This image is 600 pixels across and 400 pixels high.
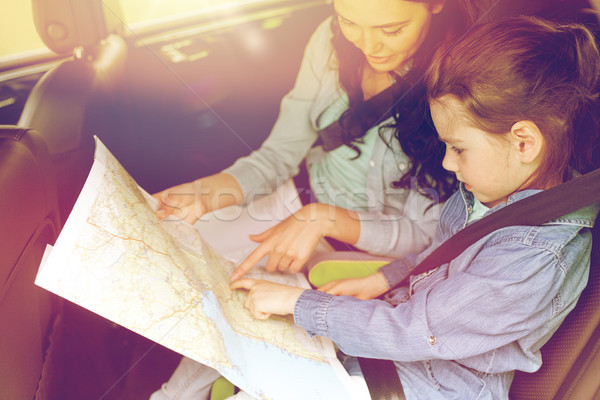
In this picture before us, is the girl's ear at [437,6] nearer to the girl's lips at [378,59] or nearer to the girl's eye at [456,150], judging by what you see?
the girl's lips at [378,59]

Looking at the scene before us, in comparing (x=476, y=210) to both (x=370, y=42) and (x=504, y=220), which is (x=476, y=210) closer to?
(x=504, y=220)

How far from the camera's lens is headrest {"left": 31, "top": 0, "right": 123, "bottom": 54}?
1214 mm

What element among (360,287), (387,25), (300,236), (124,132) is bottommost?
(360,287)

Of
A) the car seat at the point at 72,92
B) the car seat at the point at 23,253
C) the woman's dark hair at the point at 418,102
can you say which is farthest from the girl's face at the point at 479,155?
the car seat at the point at 72,92

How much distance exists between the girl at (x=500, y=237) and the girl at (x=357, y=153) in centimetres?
14

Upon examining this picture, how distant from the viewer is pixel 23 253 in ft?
2.42

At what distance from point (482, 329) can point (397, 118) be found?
51cm

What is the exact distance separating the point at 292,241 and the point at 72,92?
0.77m

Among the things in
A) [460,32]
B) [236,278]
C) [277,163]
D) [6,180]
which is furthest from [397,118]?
[6,180]

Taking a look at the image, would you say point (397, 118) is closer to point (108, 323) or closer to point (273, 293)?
point (273, 293)

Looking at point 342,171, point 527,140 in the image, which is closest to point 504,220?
point 527,140

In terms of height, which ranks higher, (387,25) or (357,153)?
(387,25)

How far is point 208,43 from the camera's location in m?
1.80

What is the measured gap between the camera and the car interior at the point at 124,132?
0.75 meters
